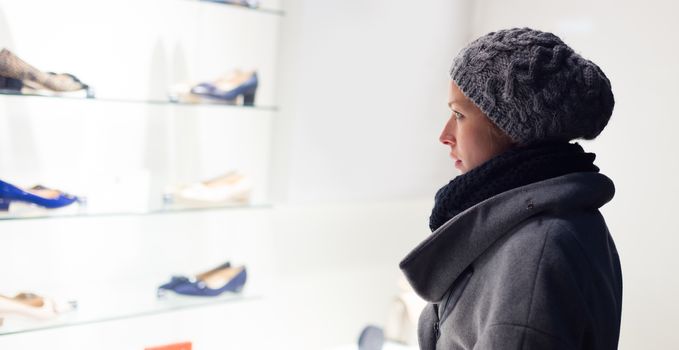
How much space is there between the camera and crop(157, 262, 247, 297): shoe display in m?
3.00

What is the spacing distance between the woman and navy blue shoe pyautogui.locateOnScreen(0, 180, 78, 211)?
5.15 feet

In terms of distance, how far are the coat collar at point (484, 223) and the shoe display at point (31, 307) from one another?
1.58 metres

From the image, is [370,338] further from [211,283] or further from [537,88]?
[537,88]

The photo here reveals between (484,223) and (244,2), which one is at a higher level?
(244,2)

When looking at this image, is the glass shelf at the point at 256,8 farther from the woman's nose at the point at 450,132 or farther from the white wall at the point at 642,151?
the woman's nose at the point at 450,132

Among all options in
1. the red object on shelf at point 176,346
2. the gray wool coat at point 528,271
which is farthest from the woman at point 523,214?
the red object on shelf at point 176,346

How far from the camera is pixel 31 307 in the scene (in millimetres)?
2570

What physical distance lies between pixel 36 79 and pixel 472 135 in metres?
1.72

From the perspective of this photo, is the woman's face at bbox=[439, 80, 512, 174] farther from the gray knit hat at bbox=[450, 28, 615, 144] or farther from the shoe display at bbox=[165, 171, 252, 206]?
the shoe display at bbox=[165, 171, 252, 206]

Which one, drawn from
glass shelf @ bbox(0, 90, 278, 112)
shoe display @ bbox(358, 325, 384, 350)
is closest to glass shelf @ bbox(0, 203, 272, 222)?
glass shelf @ bbox(0, 90, 278, 112)

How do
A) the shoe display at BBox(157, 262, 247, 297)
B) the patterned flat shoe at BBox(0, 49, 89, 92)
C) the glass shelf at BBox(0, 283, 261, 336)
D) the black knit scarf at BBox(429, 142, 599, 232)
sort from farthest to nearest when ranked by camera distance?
the shoe display at BBox(157, 262, 247, 297) < the glass shelf at BBox(0, 283, 261, 336) < the patterned flat shoe at BBox(0, 49, 89, 92) < the black knit scarf at BBox(429, 142, 599, 232)

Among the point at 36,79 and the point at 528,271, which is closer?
the point at 528,271

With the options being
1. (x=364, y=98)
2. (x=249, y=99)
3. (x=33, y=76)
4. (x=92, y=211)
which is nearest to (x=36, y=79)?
(x=33, y=76)

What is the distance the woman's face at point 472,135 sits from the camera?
67.9 inches
